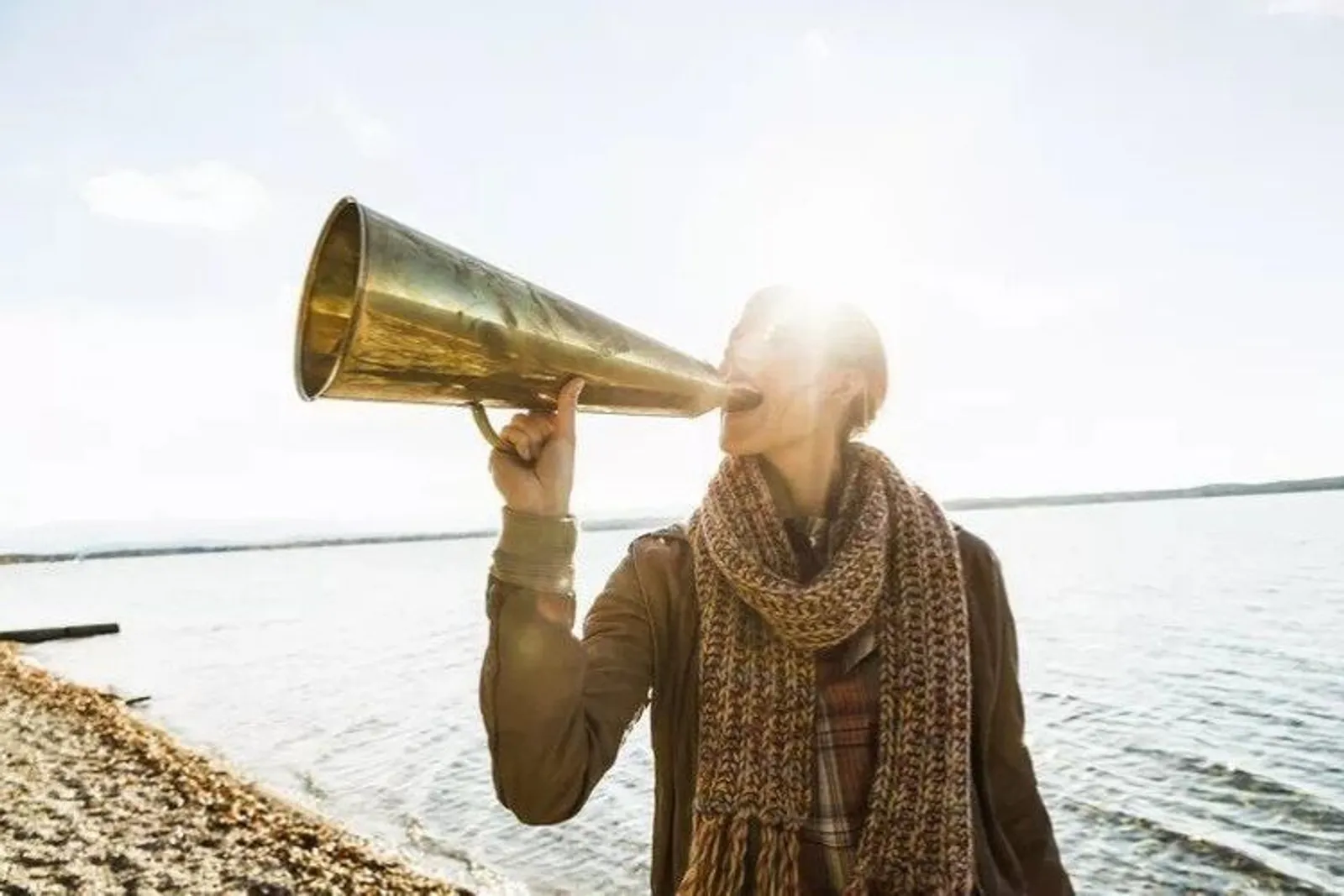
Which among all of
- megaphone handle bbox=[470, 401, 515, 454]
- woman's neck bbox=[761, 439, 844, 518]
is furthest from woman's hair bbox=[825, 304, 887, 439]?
megaphone handle bbox=[470, 401, 515, 454]

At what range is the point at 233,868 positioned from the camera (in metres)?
7.64

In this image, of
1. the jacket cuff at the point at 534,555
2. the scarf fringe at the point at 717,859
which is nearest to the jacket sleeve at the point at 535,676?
the jacket cuff at the point at 534,555

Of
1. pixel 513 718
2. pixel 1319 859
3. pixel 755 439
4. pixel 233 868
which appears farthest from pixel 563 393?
pixel 1319 859

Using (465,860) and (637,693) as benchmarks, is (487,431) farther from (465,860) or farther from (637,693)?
(465,860)

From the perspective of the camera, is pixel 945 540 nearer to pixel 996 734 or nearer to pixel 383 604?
pixel 996 734

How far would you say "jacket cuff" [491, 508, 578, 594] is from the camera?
1.52 meters

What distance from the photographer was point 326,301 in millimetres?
1310

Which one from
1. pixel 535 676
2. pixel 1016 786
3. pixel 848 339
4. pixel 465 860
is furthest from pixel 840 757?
pixel 465 860

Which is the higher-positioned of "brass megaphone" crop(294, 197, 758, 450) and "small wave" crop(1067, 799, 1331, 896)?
"brass megaphone" crop(294, 197, 758, 450)

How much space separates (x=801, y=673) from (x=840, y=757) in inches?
9.2

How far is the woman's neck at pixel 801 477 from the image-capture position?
230 cm

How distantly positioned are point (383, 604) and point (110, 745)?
33.8 meters

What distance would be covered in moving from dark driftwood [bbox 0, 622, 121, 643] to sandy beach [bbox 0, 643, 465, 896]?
20419 millimetres

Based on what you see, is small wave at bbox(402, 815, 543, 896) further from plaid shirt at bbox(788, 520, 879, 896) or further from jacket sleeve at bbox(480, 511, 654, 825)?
jacket sleeve at bbox(480, 511, 654, 825)
